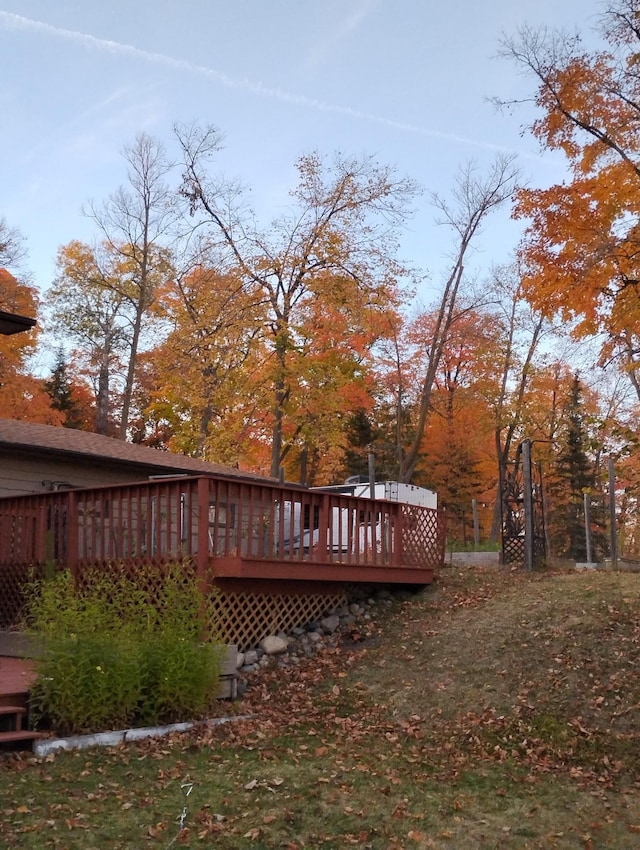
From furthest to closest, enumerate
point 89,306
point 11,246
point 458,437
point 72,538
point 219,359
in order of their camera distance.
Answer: point 458,437 → point 89,306 → point 11,246 → point 219,359 → point 72,538

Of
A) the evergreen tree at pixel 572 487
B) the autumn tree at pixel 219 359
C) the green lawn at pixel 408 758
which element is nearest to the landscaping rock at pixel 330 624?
the green lawn at pixel 408 758

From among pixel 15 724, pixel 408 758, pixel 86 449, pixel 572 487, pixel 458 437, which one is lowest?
pixel 408 758

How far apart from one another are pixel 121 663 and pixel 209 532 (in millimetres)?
2815

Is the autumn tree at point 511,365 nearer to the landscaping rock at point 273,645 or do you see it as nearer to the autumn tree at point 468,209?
the autumn tree at point 468,209

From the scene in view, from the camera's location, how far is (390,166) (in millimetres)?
22453

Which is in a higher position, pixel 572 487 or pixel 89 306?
pixel 89 306

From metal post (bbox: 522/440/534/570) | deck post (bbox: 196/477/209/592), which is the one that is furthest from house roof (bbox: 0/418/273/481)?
metal post (bbox: 522/440/534/570)

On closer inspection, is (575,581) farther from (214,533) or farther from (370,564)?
(214,533)

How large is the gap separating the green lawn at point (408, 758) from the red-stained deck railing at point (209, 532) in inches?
45.6

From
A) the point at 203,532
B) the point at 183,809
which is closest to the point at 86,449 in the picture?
the point at 203,532

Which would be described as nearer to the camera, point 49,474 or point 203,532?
point 203,532

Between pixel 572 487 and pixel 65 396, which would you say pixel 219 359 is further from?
pixel 572 487

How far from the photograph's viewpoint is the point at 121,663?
655cm

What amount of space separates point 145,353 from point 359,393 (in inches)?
314
